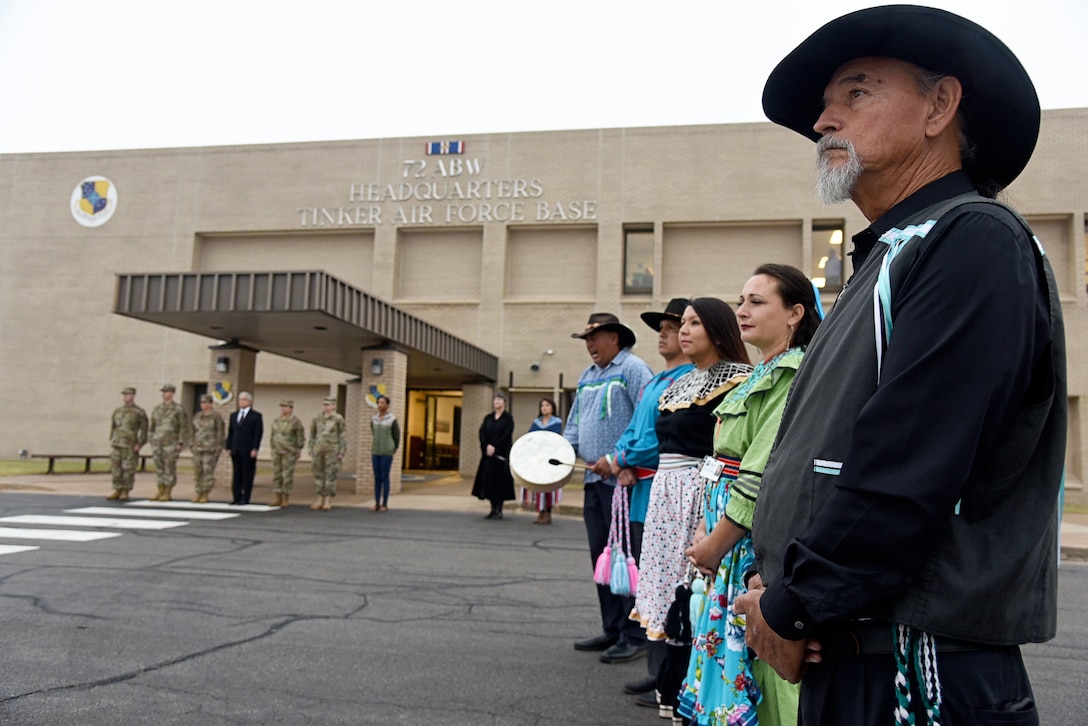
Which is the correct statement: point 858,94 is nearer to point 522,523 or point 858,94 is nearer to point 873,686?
point 873,686

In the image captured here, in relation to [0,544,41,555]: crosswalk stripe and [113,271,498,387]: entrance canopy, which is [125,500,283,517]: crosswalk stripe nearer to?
[113,271,498,387]: entrance canopy

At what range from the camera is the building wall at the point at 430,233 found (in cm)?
2242

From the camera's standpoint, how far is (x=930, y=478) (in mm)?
1346

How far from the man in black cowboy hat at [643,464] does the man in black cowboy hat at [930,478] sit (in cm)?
239

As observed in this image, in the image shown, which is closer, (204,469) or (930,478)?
(930,478)

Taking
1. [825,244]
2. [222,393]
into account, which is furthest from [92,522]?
[825,244]

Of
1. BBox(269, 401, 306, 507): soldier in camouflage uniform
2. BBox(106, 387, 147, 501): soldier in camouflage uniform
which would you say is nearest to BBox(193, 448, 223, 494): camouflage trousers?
BBox(106, 387, 147, 501): soldier in camouflage uniform

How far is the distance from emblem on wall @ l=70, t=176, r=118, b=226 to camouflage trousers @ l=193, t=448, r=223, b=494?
15.0 metres

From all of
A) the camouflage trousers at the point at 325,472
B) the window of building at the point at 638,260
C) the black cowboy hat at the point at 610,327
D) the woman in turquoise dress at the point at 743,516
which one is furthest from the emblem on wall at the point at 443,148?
the woman in turquoise dress at the point at 743,516

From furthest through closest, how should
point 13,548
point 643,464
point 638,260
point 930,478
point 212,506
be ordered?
point 638,260, point 212,506, point 13,548, point 643,464, point 930,478

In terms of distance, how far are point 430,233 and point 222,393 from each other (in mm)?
9509

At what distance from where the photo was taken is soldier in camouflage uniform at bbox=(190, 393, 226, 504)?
14.3m

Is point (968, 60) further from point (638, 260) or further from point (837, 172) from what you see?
point (638, 260)

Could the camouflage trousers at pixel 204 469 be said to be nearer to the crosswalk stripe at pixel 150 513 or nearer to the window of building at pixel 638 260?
the crosswalk stripe at pixel 150 513
